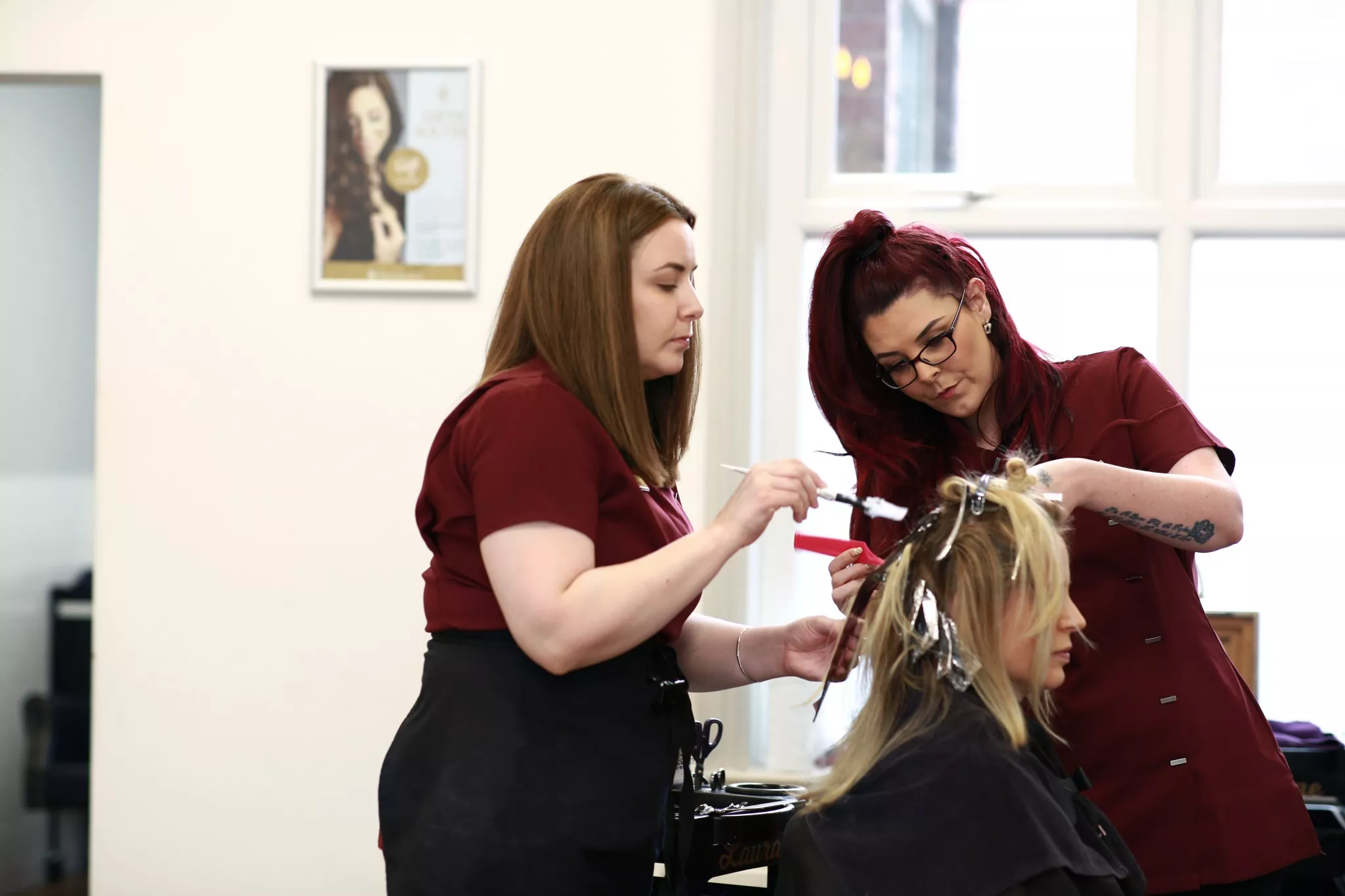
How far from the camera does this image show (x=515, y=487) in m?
1.34

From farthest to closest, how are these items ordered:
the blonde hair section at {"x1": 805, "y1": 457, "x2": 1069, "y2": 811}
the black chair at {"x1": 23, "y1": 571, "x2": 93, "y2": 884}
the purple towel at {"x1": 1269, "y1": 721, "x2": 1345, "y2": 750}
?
the black chair at {"x1": 23, "y1": 571, "x2": 93, "y2": 884} → the purple towel at {"x1": 1269, "y1": 721, "x2": 1345, "y2": 750} → the blonde hair section at {"x1": 805, "y1": 457, "x2": 1069, "y2": 811}

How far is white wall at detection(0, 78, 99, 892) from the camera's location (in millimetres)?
4012

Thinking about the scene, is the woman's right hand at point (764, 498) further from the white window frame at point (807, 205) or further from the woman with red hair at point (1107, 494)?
the white window frame at point (807, 205)

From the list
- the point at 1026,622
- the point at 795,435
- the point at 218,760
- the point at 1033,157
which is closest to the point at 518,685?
the point at 1026,622

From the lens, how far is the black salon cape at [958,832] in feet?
4.46

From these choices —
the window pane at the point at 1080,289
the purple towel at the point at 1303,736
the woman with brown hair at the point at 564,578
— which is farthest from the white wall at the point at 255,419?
the purple towel at the point at 1303,736

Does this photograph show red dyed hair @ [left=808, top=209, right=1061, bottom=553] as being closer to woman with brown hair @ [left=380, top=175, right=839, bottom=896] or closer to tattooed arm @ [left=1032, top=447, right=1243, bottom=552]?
tattooed arm @ [left=1032, top=447, right=1243, bottom=552]

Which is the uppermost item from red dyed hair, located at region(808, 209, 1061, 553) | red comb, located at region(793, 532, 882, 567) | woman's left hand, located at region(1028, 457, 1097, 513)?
red dyed hair, located at region(808, 209, 1061, 553)

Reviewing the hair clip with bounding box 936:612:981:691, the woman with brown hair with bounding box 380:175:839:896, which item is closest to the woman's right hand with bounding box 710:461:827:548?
the woman with brown hair with bounding box 380:175:839:896

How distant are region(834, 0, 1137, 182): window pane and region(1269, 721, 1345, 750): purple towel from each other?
131 cm

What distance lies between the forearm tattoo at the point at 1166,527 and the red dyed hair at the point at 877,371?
0.17 meters

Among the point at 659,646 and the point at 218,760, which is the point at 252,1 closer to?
the point at 218,760

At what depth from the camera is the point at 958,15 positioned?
312 cm

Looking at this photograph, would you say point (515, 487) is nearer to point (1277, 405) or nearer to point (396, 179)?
point (396, 179)
